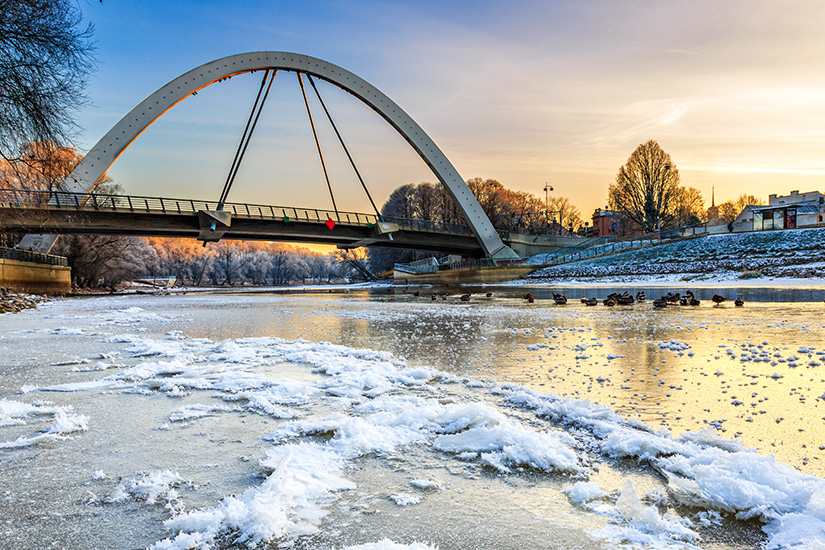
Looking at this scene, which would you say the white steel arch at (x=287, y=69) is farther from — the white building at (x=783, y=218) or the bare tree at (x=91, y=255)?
the white building at (x=783, y=218)

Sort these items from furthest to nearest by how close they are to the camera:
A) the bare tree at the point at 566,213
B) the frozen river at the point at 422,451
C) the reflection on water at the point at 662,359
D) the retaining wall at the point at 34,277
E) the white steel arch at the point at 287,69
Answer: the bare tree at the point at 566,213 → the white steel arch at the point at 287,69 → the retaining wall at the point at 34,277 → the reflection on water at the point at 662,359 → the frozen river at the point at 422,451

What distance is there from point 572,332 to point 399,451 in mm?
6474

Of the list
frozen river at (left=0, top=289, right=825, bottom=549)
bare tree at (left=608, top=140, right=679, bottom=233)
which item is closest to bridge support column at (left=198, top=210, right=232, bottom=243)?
frozen river at (left=0, top=289, right=825, bottom=549)

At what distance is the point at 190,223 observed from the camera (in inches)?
1459

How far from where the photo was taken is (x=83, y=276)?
5241 centimetres

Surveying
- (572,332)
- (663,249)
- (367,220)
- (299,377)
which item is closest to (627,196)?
(663,249)

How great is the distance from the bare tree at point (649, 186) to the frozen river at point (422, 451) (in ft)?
187

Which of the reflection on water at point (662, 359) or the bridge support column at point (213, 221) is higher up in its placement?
the bridge support column at point (213, 221)

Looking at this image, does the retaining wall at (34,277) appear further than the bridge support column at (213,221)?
No

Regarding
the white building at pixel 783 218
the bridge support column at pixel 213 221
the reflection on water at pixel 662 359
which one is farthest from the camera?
the white building at pixel 783 218

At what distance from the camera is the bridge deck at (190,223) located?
30188mm

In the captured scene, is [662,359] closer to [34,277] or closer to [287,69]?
[34,277]

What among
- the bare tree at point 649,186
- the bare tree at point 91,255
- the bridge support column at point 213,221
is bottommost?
the bare tree at point 91,255

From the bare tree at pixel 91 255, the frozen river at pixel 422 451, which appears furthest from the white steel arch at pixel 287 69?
the frozen river at pixel 422 451
